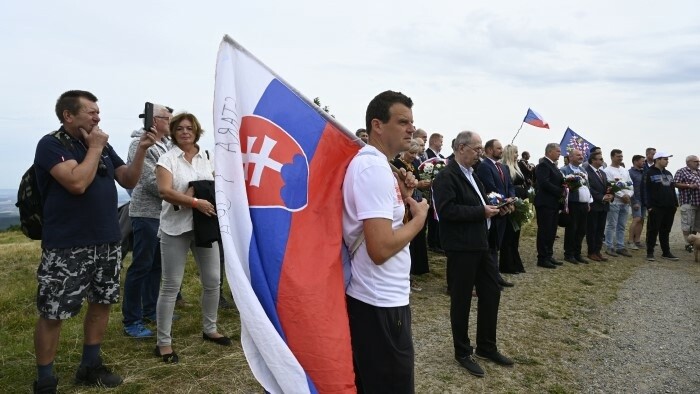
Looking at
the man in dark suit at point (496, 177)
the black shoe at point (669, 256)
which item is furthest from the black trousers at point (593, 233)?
the man in dark suit at point (496, 177)

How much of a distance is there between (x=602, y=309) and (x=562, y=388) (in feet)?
10.4

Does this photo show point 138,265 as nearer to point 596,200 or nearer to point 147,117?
point 147,117

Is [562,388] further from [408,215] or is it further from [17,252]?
[17,252]

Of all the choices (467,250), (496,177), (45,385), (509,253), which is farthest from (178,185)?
(509,253)

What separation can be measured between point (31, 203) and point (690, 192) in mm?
13485

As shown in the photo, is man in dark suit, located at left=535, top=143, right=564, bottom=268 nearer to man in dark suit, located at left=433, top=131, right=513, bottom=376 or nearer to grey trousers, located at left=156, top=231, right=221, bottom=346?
man in dark suit, located at left=433, top=131, right=513, bottom=376

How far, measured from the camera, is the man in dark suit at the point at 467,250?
4.71 meters

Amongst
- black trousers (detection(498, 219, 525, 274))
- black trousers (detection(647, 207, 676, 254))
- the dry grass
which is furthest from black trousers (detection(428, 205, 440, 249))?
black trousers (detection(647, 207, 676, 254))

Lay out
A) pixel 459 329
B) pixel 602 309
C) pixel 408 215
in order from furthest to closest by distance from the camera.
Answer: pixel 602 309 < pixel 459 329 < pixel 408 215

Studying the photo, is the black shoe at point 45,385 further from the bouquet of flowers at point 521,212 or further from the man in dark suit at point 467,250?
the bouquet of flowers at point 521,212

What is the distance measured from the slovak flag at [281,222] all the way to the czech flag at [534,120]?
11468mm

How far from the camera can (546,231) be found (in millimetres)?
9836

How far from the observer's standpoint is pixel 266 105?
254 centimetres

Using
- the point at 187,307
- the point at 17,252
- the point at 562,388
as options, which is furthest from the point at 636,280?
the point at 17,252
